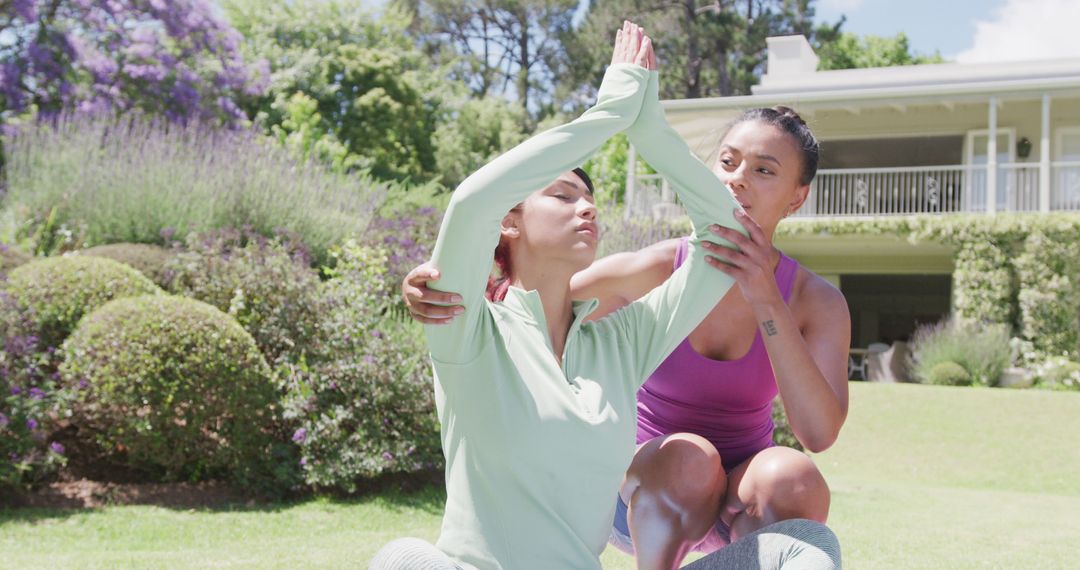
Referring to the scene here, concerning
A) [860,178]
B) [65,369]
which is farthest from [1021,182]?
[65,369]

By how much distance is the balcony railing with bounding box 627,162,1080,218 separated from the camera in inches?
673

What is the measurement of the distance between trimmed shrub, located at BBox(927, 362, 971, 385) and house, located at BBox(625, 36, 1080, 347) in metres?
3.82

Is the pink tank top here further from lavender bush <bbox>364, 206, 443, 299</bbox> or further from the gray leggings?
lavender bush <bbox>364, 206, 443, 299</bbox>

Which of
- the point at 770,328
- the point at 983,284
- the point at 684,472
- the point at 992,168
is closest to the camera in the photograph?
the point at 770,328

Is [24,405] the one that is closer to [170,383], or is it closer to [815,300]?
[170,383]

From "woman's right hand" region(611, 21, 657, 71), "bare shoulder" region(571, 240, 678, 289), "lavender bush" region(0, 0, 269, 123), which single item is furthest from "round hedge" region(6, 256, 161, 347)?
"lavender bush" region(0, 0, 269, 123)

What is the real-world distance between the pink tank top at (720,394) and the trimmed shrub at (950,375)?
39.6 ft

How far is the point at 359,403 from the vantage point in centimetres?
641

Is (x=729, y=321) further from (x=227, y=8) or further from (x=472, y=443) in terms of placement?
(x=227, y=8)

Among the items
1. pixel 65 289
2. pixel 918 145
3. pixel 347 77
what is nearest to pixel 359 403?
pixel 65 289

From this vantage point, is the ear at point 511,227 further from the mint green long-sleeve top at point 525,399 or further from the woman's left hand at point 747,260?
the woman's left hand at point 747,260

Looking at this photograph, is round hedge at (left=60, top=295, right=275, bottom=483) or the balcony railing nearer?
round hedge at (left=60, top=295, right=275, bottom=483)

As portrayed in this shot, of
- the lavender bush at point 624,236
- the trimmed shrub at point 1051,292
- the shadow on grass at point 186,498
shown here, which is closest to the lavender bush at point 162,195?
the lavender bush at point 624,236

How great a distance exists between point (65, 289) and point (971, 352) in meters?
11.8
